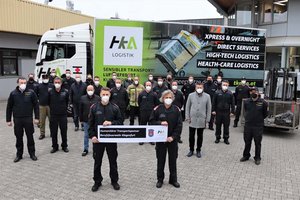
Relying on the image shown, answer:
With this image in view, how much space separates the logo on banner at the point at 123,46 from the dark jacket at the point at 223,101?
3.91m

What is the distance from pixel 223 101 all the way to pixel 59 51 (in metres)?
6.88

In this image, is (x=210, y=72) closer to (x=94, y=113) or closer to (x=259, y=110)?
(x=259, y=110)

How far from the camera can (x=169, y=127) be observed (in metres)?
5.31

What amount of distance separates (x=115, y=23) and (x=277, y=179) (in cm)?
780

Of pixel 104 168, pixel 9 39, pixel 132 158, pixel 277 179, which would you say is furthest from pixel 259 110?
pixel 9 39

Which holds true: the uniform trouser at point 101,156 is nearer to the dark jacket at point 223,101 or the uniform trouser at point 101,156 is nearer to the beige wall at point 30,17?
the dark jacket at point 223,101

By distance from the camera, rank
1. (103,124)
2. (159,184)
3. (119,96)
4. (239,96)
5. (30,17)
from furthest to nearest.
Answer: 1. (30,17)
2. (239,96)
3. (119,96)
4. (159,184)
5. (103,124)

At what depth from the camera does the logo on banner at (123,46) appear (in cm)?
1109

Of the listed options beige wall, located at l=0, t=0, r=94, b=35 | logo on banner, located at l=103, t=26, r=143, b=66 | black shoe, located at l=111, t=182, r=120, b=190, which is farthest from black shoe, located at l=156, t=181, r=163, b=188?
beige wall, located at l=0, t=0, r=94, b=35

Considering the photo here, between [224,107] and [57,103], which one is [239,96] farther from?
[57,103]

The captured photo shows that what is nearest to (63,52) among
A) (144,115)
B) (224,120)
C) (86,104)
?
(144,115)

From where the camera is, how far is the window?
11.8 m

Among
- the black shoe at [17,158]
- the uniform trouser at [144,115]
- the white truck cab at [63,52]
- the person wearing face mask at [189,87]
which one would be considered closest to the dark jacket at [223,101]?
the uniform trouser at [144,115]

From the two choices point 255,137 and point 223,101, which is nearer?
point 255,137
